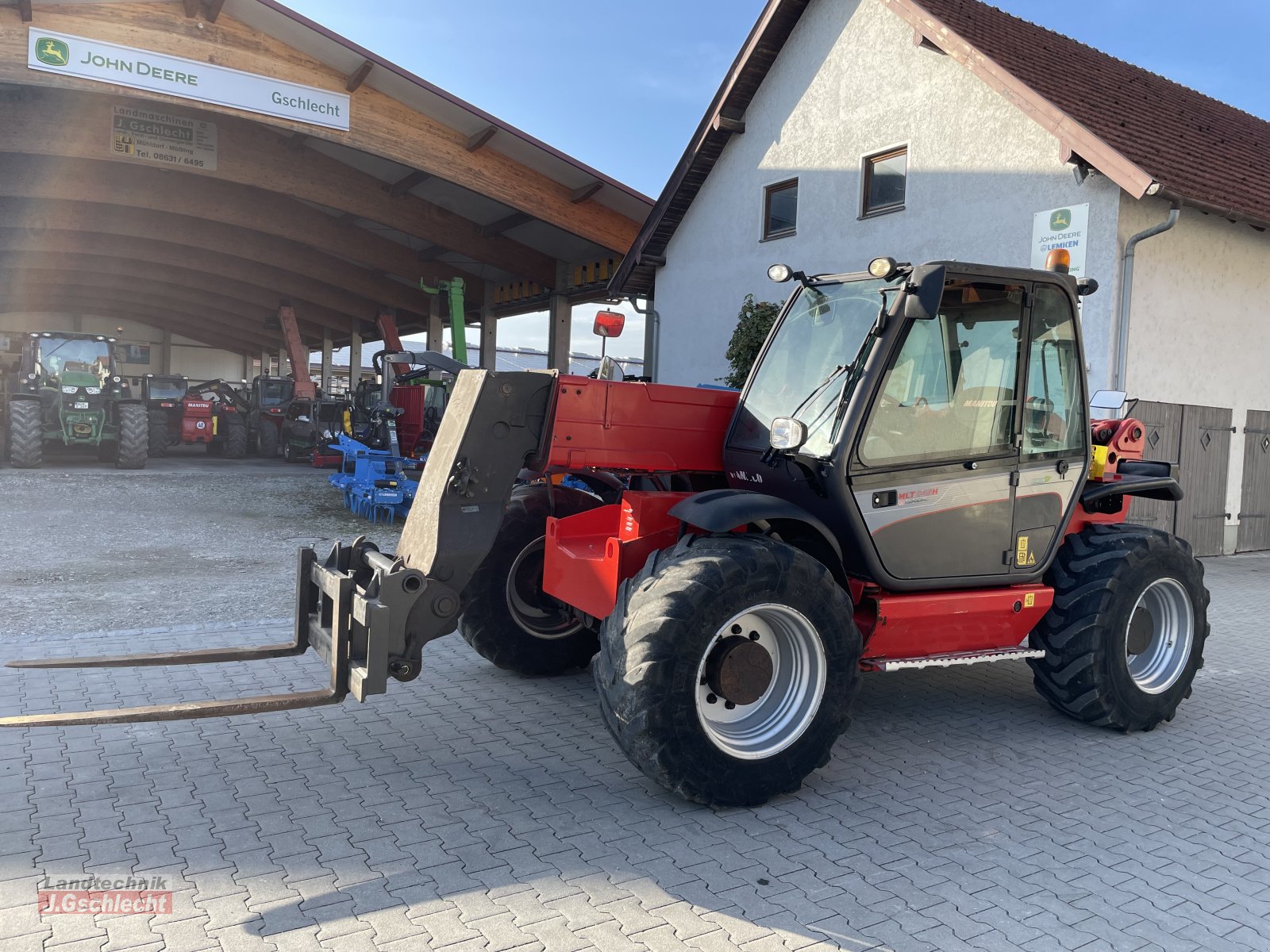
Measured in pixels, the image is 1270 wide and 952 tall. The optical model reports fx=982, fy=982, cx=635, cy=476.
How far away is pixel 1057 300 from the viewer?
4930 millimetres

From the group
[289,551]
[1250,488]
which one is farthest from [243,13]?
[1250,488]

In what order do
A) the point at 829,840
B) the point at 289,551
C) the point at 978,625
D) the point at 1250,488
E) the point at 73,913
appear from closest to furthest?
the point at 73,913, the point at 829,840, the point at 978,625, the point at 289,551, the point at 1250,488

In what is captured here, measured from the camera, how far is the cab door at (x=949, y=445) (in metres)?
4.39

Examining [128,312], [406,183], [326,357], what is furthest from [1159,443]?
[128,312]

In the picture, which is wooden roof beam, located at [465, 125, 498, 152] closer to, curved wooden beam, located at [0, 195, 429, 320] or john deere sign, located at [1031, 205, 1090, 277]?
john deere sign, located at [1031, 205, 1090, 277]

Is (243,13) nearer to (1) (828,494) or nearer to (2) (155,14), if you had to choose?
(2) (155,14)

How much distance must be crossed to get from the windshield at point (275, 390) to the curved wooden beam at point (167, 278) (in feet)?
17.0

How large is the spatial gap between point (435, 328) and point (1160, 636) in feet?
76.6

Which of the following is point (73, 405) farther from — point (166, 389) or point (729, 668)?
point (729, 668)

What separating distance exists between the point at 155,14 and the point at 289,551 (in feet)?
26.5

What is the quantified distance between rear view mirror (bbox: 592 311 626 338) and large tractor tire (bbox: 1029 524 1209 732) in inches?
103

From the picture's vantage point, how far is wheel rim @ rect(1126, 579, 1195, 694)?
17.1 feet

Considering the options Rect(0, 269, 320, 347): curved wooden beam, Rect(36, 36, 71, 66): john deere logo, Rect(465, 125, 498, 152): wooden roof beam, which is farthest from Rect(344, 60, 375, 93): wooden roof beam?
Rect(0, 269, 320, 347): curved wooden beam

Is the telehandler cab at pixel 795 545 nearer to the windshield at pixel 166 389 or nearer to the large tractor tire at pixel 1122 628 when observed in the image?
the large tractor tire at pixel 1122 628
